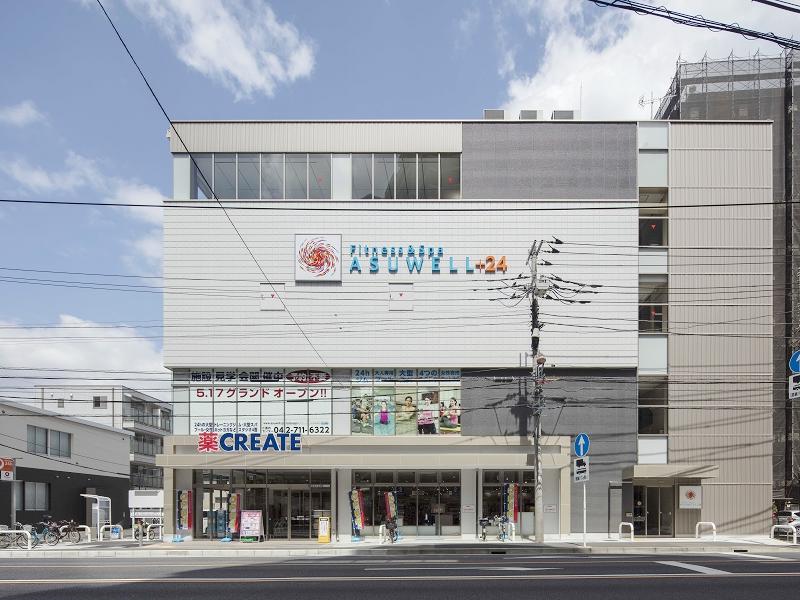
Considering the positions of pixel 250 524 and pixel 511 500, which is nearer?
pixel 250 524

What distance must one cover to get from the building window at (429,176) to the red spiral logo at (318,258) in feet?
15.6

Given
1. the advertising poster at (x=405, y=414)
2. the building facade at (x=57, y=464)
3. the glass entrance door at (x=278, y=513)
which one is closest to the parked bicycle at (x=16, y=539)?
the glass entrance door at (x=278, y=513)

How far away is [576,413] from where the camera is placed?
3238 cm

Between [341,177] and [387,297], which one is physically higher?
[341,177]

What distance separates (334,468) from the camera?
3105cm

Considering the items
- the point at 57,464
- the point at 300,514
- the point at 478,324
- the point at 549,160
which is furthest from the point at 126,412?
the point at 549,160

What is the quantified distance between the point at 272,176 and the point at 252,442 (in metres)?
11.7

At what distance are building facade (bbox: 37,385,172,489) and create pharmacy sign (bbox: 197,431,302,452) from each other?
1723 inches

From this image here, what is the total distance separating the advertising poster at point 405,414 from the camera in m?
32.3

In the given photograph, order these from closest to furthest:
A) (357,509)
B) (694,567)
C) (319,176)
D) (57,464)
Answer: (694,567), (357,509), (319,176), (57,464)

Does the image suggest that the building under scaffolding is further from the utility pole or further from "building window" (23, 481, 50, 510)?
"building window" (23, 481, 50, 510)

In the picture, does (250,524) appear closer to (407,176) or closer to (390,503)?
(390,503)

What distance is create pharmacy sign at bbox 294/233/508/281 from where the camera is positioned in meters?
32.6

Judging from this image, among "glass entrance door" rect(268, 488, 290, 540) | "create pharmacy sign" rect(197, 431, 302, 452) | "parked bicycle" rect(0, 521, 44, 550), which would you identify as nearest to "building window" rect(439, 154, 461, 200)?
"create pharmacy sign" rect(197, 431, 302, 452)
